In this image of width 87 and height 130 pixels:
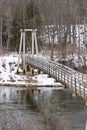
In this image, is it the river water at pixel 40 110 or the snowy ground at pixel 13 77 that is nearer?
the river water at pixel 40 110

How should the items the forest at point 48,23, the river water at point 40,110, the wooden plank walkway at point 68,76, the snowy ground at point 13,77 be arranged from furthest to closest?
the forest at point 48,23 → the snowy ground at point 13,77 → the wooden plank walkway at point 68,76 → the river water at point 40,110

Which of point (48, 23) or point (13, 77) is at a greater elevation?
point (48, 23)

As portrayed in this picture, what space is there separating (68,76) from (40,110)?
9.63 feet

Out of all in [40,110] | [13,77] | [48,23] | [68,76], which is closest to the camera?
[40,110]

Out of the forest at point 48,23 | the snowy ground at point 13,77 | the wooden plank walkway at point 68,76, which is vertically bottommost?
the snowy ground at point 13,77

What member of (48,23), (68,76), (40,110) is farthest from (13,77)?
(40,110)

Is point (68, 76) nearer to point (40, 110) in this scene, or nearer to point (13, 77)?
point (40, 110)

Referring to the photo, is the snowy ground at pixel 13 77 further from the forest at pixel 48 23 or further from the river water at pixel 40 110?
the forest at pixel 48 23

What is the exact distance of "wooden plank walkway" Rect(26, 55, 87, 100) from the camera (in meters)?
30.2

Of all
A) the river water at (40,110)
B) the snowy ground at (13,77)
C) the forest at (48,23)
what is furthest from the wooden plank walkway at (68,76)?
the forest at (48,23)

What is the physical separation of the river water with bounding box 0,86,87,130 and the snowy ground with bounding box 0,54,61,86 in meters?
2.45

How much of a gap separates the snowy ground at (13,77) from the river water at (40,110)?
2.45 metres

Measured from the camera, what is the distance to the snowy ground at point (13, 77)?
171 ft

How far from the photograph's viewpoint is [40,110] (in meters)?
33.2
